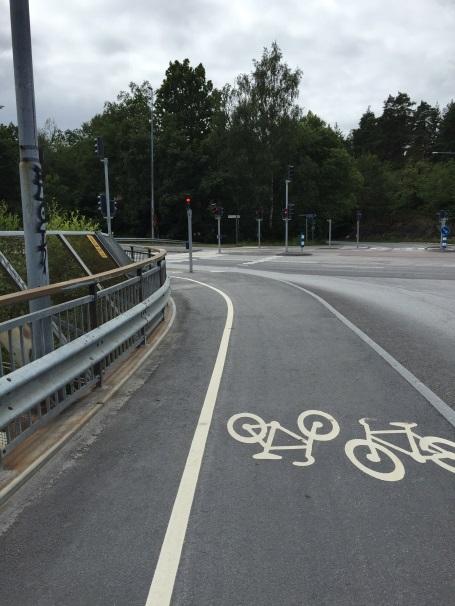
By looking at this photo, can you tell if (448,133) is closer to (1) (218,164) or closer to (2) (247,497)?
(1) (218,164)

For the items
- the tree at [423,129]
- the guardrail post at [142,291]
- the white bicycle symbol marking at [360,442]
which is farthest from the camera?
the tree at [423,129]

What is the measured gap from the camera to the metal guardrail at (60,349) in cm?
404

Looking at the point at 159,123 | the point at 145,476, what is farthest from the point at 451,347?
the point at 159,123

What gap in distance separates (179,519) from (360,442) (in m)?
1.86

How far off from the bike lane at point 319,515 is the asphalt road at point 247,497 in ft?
0.04

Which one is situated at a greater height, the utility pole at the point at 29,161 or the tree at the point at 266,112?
the tree at the point at 266,112

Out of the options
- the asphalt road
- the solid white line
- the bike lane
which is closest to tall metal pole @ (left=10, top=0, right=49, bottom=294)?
the asphalt road

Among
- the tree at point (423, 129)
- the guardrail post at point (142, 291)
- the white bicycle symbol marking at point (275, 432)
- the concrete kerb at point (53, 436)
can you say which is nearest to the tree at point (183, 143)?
the tree at point (423, 129)

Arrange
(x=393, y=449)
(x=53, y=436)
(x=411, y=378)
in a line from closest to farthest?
(x=393, y=449)
(x=53, y=436)
(x=411, y=378)

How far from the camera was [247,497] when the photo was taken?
3660 millimetres

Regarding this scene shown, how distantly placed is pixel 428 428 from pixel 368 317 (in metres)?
6.62

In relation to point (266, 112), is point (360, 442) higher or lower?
lower

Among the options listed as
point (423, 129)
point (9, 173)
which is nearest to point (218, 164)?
point (9, 173)

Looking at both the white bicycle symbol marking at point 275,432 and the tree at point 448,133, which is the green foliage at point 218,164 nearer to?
the tree at point 448,133
